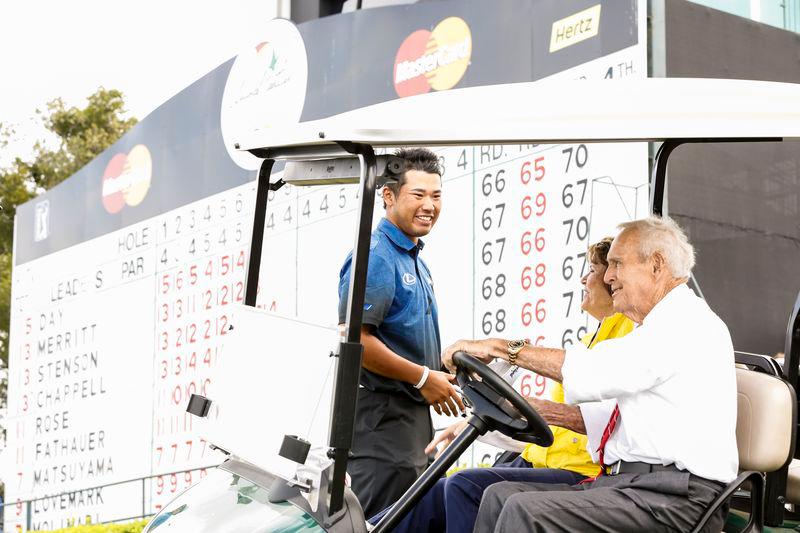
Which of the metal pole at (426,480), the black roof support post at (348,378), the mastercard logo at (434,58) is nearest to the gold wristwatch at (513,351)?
the metal pole at (426,480)

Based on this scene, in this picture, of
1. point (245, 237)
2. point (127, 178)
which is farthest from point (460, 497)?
point (127, 178)

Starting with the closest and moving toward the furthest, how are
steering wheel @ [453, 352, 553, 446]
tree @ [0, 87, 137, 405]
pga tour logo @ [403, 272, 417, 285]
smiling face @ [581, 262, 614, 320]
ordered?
steering wheel @ [453, 352, 553, 446]
pga tour logo @ [403, 272, 417, 285]
smiling face @ [581, 262, 614, 320]
tree @ [0, 87, 137, 405]

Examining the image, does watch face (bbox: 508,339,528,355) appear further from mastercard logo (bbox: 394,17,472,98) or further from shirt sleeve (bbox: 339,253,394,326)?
mastercard logo (bbox: 394,17,472,98)

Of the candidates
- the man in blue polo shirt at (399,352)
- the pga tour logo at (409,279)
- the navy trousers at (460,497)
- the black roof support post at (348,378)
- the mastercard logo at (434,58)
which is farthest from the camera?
the mastercard logo at (434,58)

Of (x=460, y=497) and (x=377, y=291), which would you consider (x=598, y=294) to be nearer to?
(x=377, y=291)

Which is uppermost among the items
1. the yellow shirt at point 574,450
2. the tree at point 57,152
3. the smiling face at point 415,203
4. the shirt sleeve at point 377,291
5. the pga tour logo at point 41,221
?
the tree at point 57,152

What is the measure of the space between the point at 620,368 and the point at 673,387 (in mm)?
143

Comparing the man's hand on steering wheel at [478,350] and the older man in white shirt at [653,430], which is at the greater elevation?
the man's hand on steering wheel at [478,350]

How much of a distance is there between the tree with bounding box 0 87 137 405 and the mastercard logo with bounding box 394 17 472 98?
18.1 meters

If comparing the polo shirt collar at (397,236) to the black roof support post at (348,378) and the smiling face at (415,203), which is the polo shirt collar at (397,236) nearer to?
the smiling face at (415,203)

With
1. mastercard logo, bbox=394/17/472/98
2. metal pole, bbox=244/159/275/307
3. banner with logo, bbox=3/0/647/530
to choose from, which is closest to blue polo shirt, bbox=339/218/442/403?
metal pole, bbox=244/159/275/307

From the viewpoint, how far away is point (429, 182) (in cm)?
351

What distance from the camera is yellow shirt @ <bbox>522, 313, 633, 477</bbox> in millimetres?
3281

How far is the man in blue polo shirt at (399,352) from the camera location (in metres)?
3.20
